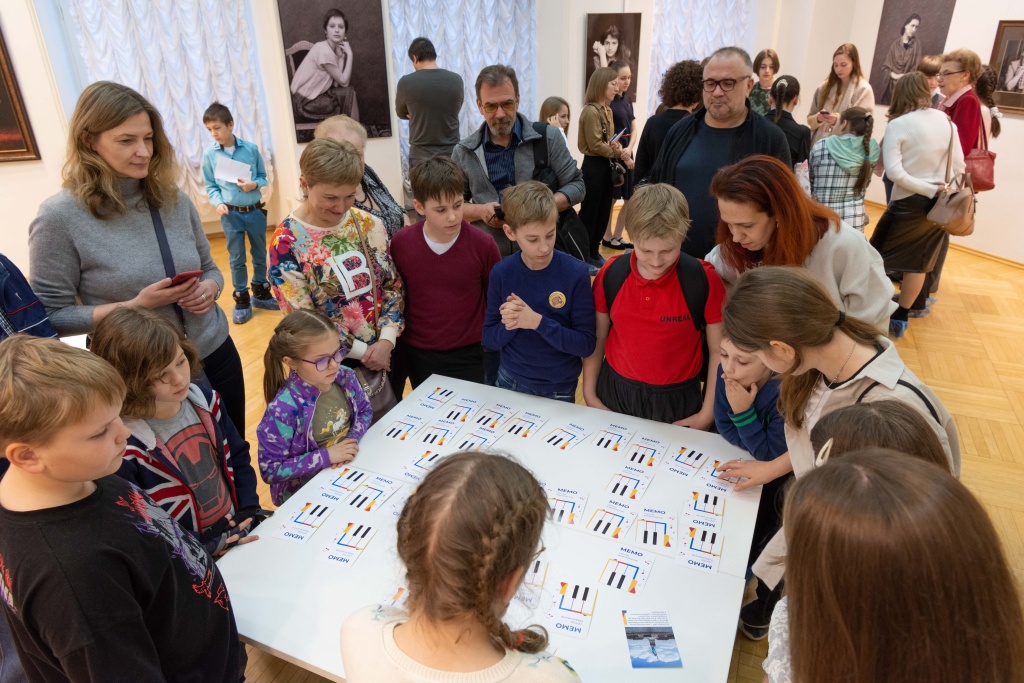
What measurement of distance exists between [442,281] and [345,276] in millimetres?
390

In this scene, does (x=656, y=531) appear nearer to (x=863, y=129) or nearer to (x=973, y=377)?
(x=973, y=377)

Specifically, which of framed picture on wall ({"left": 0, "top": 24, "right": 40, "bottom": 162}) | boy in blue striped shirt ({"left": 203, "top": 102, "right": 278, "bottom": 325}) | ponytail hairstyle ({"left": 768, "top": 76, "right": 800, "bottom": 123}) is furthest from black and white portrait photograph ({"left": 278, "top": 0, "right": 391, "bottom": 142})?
ponytail hairstyle ({"left": 768, "top": 76, "right": 800, "bottom": 123})

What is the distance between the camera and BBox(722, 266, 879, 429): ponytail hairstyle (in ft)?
4.76

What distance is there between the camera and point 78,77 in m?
5.24

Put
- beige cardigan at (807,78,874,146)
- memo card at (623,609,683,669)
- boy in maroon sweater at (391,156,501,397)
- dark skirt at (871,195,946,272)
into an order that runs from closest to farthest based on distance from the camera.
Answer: memo card at (623,609,683,669), boy in maroon sweater at (391,156,501,397), dark skirt at (871,195,946,272), beige cardigan at (807,78,874,146)

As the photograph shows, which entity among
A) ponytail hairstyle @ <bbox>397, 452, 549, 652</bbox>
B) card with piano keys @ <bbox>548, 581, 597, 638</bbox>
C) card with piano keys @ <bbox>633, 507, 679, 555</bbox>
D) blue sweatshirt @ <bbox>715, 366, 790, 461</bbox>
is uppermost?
ponytail hairstyle @ <bbox>397, 452, 549, 652</bbox>

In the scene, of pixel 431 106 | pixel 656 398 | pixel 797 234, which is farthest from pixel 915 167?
pixel 431 106

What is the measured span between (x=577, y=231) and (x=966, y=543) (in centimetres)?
263

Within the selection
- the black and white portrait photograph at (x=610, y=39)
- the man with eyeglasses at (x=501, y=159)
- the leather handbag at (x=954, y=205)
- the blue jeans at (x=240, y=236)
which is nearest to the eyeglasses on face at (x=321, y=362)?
the man with eyeglasses at (x=501, y=159)

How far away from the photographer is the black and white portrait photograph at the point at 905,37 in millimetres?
6266

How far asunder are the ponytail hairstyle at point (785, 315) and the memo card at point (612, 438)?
565 mm

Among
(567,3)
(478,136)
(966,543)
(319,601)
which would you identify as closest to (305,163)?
(478,136)

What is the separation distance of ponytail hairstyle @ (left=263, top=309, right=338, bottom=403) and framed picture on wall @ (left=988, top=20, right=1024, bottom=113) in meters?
6.52

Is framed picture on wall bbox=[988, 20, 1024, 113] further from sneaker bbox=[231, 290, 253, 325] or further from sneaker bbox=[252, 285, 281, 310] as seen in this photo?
sneaker bbox=[231, 290, 253, 325]
